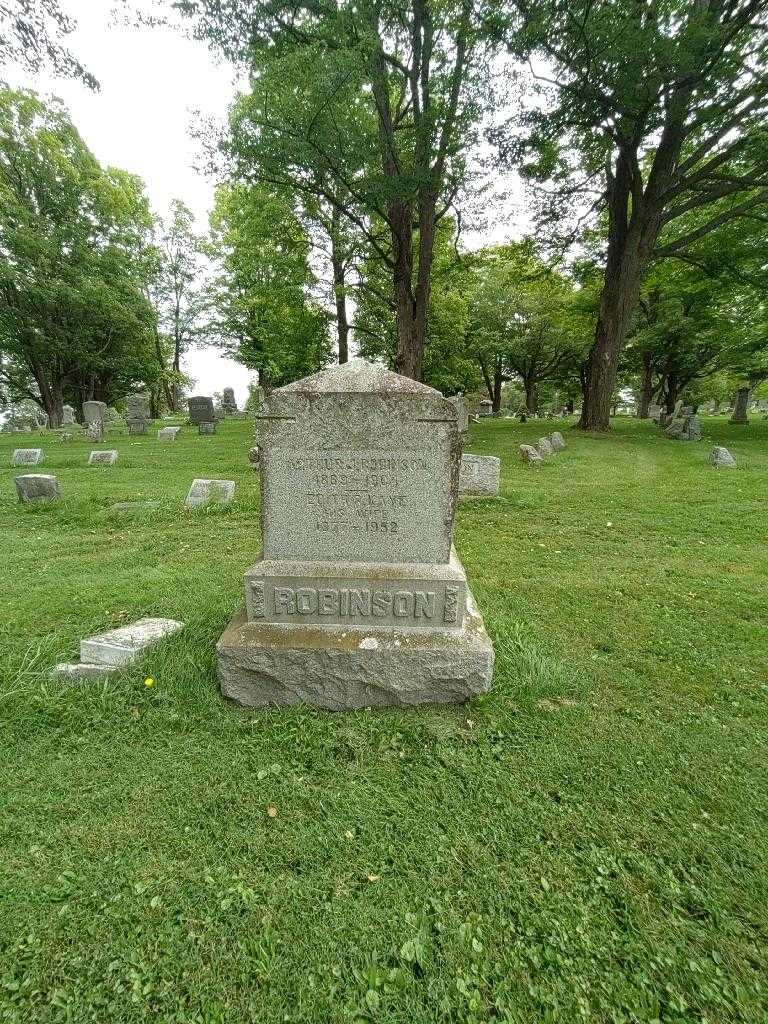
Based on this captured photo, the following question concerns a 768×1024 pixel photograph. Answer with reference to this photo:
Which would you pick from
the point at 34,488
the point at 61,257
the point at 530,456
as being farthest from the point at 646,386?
the point at 61,257

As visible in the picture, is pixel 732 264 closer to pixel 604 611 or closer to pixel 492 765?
pixel 604 611

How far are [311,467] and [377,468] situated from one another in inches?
16.1

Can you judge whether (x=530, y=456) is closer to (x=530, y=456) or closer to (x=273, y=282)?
(x=530, y=456)

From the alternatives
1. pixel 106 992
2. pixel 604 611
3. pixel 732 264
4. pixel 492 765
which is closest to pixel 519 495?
pixel 604 611

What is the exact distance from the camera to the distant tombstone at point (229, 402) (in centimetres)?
2915

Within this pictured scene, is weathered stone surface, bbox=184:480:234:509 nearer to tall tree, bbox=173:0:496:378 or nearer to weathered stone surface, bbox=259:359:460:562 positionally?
weathered stone surface, bbox=259:359:460:562

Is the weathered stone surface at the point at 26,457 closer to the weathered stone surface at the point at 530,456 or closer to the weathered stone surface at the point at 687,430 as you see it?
the weathered stone surface at the point at 530,456

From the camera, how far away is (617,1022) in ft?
4.36

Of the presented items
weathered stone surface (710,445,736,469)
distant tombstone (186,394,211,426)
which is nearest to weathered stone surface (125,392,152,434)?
distant tombstone (186,394,211,426)

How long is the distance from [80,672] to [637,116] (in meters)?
15.3

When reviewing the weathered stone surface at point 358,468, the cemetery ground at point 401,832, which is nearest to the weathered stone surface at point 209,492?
the cemetery ground at point 401,832

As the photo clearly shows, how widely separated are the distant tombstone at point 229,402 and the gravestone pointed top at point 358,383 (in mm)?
28349

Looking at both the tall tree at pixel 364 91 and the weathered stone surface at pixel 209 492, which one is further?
the tall tree at pixel 364 91

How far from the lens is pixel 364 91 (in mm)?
12102
